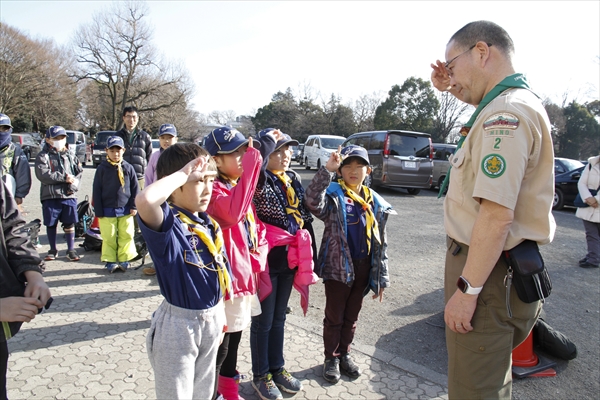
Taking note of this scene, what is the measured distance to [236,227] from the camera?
8.01 ft

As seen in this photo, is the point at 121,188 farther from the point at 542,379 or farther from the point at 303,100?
the point at 303,100

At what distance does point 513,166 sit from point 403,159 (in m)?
11.5

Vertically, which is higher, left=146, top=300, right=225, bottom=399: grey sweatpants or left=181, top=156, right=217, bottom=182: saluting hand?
left=181, top=156, right=217, bottom=182: saluting hand

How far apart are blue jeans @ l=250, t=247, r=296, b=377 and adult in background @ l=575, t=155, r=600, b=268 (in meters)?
5.59

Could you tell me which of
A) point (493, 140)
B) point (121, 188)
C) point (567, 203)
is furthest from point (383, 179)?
point (493, 140)

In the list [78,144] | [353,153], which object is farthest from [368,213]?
[78,144]

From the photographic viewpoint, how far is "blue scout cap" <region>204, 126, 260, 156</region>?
243cm

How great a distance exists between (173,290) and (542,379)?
3083 millimetres

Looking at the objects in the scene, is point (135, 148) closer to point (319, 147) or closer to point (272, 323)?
point (272, 323)

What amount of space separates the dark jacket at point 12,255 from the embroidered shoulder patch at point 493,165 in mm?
2139

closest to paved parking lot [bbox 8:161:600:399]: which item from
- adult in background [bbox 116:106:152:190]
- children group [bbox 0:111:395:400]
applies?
children group [bbox 0:111:395:400]

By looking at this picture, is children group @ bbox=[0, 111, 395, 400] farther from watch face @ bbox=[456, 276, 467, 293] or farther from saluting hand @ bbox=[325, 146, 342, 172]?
watch face @ bbox=[456, 276, 467, 293]

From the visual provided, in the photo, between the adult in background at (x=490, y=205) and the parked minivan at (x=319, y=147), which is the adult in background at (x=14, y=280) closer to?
the adult in background at (x=490, y=205)

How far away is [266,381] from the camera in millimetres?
2721
